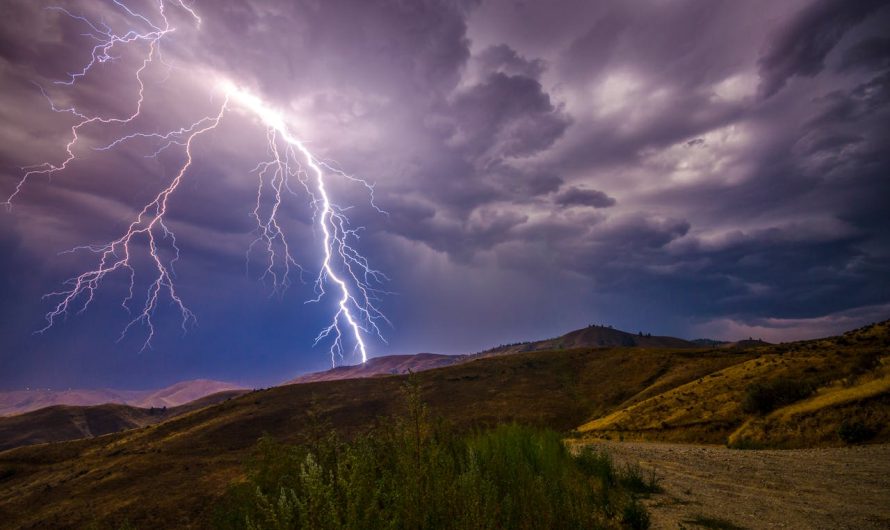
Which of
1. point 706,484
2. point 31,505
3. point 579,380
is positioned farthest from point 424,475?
point 579,380

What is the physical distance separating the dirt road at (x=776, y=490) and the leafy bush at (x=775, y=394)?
17.4 ft

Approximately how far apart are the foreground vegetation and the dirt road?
1.32 m

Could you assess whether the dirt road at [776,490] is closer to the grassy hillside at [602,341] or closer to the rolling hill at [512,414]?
the rolling hill at [512,414]

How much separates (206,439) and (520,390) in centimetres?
2810

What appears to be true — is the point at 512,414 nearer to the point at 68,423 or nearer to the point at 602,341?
the point at 68,423

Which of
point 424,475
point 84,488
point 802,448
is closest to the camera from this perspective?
point 424,475

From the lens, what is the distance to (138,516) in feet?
56.5

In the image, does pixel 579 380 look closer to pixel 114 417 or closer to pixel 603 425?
pixel 603 425

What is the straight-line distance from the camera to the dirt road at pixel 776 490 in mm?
6203

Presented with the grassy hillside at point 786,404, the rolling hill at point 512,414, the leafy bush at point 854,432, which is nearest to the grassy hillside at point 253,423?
the rolling hill at point 512,414

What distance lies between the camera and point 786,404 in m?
17.0

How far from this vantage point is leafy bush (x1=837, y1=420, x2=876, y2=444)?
1270 centimetres

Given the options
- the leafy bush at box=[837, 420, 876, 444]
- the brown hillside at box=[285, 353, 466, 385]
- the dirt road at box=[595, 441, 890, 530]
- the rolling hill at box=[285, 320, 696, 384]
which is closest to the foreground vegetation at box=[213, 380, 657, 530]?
the dirt road at box=[595, 441, 890, 530]

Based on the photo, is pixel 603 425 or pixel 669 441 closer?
pixel 669 441
